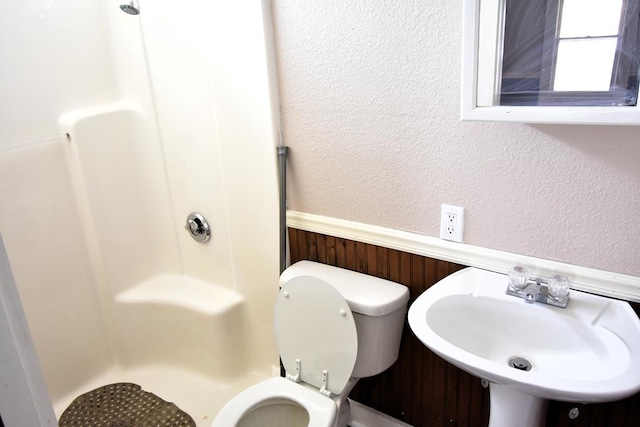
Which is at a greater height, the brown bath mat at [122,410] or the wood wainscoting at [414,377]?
the wood wainscoting at [414,377]

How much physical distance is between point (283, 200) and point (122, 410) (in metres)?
1.13

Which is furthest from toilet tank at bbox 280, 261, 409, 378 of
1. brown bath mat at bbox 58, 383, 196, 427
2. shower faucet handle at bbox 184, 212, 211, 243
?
brown bath mat at bbox 58, 383, 196, 427

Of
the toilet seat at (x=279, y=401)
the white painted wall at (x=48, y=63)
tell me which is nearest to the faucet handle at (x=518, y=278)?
the toilet seat at (x=279, y=401)

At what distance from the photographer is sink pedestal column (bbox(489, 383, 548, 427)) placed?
4.14 feet

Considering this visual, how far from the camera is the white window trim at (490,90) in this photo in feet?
3.41

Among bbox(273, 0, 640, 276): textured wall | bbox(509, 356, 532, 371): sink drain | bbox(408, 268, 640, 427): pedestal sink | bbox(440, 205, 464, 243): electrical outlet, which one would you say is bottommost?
bbox(509, 356, 532, 371): sink drain

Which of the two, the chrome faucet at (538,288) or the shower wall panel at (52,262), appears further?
the shower wall panel at (52,262)

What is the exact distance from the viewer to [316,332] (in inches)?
64.4

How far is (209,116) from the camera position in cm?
187

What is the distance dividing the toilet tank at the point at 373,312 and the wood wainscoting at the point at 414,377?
6 centimetres

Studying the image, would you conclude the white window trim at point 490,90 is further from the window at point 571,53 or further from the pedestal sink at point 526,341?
the pedestal sink at point 526,341

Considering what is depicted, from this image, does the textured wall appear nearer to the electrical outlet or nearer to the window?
the electrical outlet

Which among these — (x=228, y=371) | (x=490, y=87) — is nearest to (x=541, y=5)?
(x=490, y=87)

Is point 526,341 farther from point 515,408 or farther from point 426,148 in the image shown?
point 426,148
